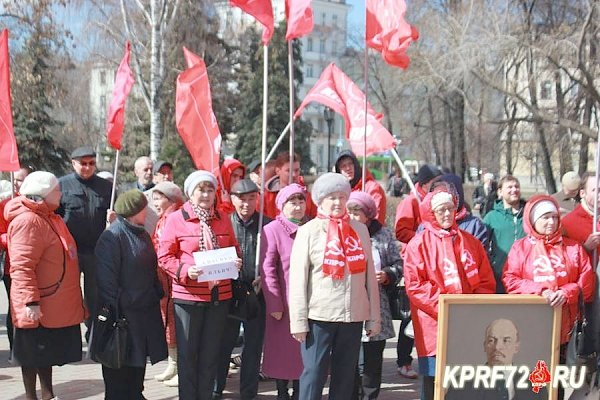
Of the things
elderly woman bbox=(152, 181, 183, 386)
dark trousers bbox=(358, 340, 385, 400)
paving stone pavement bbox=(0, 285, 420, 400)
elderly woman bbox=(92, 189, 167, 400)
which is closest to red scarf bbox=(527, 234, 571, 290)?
dark trousers bbox=(358, 340, 385, 400)

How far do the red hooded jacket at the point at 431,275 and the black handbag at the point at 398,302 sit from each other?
2.97 ft

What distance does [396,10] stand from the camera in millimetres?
7824

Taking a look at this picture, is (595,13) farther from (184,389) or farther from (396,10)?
(184,389)

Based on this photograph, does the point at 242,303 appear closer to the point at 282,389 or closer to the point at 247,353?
the point at 247,353

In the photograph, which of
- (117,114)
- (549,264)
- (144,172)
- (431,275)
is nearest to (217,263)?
(431,275)

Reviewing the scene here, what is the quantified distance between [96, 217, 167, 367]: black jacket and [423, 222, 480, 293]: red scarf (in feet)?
6.47

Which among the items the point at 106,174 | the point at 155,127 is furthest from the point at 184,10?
the point at 106,174

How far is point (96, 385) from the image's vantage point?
707 cm

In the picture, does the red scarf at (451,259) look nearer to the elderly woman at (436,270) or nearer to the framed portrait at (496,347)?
the elderly woman at (436,270)

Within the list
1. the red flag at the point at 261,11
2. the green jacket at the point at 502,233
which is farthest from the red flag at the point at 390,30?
the green jacket at the point at 502,233

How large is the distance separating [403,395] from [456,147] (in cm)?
2963

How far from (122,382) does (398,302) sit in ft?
Result: 7.08

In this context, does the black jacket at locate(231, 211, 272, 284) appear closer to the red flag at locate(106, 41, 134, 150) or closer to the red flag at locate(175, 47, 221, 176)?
the red flag at locate(175, 47, 221, 176)

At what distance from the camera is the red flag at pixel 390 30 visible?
780cm
